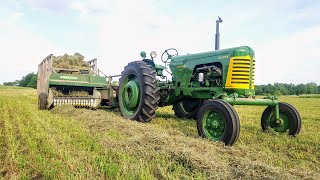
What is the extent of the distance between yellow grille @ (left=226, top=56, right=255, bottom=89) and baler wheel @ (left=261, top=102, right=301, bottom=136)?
86 centimetres

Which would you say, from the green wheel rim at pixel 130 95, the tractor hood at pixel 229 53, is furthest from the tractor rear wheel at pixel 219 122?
the green wheel rim at pixel 130 95

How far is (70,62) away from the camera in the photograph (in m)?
11.3

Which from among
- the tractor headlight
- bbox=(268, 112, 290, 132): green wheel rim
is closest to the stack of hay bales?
the tractor headlight

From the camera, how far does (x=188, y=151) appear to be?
11.7 feet

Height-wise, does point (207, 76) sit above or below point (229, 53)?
below

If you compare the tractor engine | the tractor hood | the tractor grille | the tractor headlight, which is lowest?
the tractor grille

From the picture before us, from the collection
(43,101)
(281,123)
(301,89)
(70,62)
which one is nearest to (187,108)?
(281,123)

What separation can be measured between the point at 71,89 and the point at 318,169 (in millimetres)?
8437

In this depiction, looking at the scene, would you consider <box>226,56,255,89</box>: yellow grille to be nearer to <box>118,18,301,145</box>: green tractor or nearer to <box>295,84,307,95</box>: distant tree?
<box>118,18,301,145</box>: green tractor

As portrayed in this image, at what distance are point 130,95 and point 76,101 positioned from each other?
2712 mm

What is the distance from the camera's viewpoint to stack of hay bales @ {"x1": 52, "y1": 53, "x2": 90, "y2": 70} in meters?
10.9

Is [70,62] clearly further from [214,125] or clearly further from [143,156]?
[143,156]

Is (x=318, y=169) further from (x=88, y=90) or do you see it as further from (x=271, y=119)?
(x=88, y=90)

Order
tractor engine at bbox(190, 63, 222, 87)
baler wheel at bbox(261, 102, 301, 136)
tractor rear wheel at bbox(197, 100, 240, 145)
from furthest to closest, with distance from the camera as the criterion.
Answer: tractor engine at bbox(190, 63, 222, 87), baler wheel at bbox(261, 102, 301, 136), tractor rear wheel at bbox(197, 100, 240, 145)
